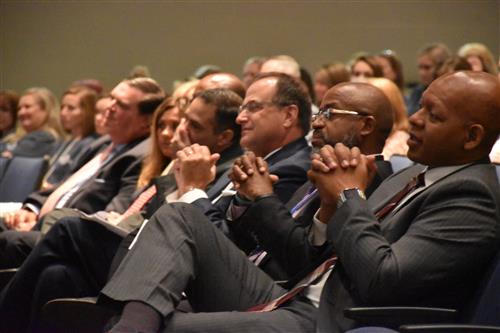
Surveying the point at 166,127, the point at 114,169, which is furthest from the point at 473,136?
the point at 114,169

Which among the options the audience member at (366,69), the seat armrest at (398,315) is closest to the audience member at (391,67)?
the audience member at (366,69)

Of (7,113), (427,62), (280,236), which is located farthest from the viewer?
(7,113)

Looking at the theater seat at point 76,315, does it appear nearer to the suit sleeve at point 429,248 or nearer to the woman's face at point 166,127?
the suit sleeve at point 429,248

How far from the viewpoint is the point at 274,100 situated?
387 centimetres

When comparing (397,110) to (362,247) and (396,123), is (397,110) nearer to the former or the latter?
(396,123)

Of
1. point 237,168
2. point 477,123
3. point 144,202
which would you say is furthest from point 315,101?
point 477,123

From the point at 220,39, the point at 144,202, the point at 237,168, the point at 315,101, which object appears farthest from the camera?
the point at 220,39

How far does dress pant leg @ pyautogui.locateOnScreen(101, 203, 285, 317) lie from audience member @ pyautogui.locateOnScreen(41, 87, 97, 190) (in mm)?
3356

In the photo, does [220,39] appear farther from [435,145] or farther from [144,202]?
[435,145]

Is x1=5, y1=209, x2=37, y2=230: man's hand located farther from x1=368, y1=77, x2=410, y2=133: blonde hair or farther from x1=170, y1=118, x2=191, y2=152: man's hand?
x1=368, y1=77, x2=410, y2=133: blonde hair

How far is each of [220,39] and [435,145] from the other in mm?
6893

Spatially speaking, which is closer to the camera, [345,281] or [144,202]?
[345,281]

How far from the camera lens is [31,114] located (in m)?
7.82

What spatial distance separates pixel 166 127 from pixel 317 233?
1687 mm
